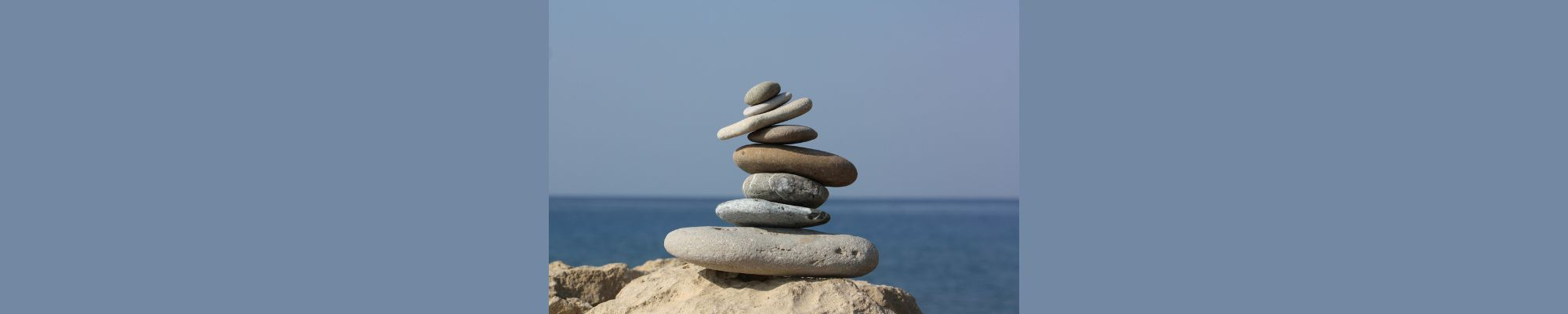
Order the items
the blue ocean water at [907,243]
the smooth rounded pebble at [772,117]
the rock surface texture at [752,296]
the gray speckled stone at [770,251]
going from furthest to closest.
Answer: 1. the blue ocean water at [907,243]
2. the smooth rounded pebble at [772,117]
3. the gray speckled stone at [770,251]
4. the rock surface texture at [752,296]

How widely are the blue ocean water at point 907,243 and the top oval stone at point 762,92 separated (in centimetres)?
544

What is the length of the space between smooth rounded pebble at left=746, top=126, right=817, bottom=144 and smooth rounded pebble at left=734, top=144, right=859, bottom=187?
72mm

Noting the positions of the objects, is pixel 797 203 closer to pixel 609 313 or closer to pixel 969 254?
pixel 609 313

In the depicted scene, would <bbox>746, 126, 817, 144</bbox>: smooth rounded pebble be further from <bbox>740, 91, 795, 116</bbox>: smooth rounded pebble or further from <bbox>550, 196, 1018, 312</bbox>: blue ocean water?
<bbox>550, 196, 1018, 312</bbox>: blue ocean water

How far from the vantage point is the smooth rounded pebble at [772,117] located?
920 cm

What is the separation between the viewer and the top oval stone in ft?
30.5

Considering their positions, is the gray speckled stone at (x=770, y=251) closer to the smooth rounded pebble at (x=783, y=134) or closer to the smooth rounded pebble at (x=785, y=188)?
the smooth rounded pebble at (x=785, y=188)

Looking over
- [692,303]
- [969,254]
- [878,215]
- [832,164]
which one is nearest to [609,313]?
[692,303]

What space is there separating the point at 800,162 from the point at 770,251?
2.54 ft

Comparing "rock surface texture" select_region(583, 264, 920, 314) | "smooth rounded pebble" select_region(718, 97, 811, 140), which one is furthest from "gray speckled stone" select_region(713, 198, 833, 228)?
"smooth rounded pebble" select_region(718, 97, 811, 140)

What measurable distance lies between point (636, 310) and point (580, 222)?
1756 inches

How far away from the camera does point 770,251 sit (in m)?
8.98

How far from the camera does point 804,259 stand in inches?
355

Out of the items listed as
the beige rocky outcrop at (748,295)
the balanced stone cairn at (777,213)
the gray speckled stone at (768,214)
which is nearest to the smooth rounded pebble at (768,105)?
the balanced stone cairn at (777,213)
